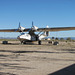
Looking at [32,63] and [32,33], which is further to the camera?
[32,33]

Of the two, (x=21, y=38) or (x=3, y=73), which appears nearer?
(x=3, y=73)

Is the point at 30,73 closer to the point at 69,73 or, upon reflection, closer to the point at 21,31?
the point at 69,73

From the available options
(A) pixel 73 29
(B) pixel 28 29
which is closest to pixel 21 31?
(B) pixel 28 29

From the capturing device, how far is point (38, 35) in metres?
35.8

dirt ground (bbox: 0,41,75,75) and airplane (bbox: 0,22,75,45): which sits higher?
airplane (bbox: 0,22,75,45)

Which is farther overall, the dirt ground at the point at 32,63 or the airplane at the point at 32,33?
the airplane at the point at 32,33

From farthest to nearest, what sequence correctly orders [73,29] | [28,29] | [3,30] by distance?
[3,30] < [28,29] < [73,29]

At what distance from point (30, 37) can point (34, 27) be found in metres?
2.38

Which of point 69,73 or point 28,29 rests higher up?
point 28,29

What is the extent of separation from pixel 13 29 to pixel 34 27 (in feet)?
21.5

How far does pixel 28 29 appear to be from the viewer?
117 feet

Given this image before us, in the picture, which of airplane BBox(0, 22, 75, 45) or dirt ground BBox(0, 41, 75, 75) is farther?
airplane BBox(0, 22, 75, 45)

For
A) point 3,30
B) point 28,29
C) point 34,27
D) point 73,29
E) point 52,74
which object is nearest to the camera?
point 52,74

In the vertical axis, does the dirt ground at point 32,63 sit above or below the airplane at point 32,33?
below
